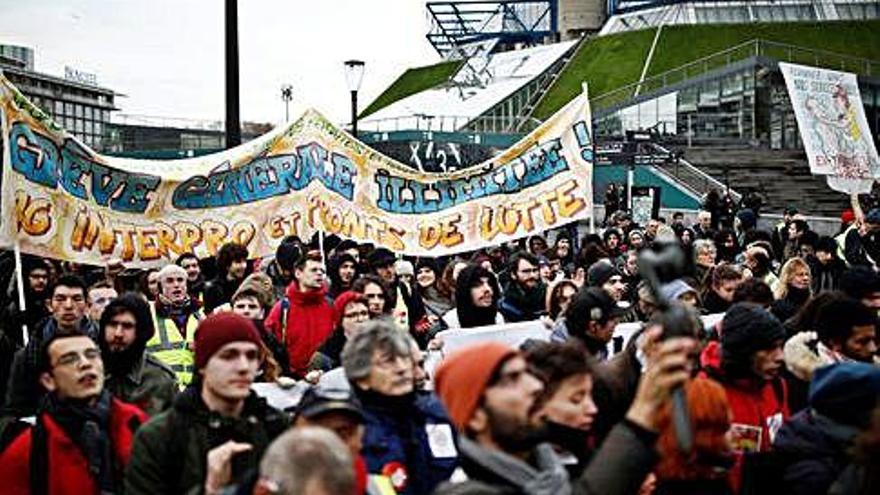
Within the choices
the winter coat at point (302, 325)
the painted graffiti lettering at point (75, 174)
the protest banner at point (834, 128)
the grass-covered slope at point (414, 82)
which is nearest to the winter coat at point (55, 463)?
the winter coat at point (302, 325)

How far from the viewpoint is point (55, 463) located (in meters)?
5.12

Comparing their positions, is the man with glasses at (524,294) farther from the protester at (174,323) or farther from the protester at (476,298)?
the protester at (174,323)

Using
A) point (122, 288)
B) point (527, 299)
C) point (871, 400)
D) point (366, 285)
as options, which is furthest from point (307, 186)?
point (871, 400)

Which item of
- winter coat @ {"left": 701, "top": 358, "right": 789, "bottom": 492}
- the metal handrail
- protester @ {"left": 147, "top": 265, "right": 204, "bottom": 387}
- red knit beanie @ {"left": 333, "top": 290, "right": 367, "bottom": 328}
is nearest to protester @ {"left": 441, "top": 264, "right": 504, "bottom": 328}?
red knit beanie @ {"left": 333, "top": 290, "right": 367, "bottom": 328}

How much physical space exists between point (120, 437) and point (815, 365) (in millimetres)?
3149

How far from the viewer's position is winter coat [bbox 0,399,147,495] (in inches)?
201

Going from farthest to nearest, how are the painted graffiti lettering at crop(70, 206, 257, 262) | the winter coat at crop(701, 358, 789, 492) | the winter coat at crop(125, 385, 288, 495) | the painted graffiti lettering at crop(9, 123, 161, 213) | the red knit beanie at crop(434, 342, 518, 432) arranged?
1. the painted graffiti lettering at crop(70, 206, 257, 262)
2. the painted graffiti lettering at crop(9, 123, 161, 213)
3. the winter coat at crop(701, 358, 789, 492)
4. the winter coat at crop(125, 385, 288, 495)
5. the red knit beanie at crop(434, 342, 518, 432)

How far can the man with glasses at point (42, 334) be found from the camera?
6062 mm

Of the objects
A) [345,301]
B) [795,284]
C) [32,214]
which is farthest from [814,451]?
[32,214]

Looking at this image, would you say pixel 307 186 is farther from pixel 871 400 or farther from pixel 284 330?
pixel 871 400

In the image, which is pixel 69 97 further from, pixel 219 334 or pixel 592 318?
pixel 219 334

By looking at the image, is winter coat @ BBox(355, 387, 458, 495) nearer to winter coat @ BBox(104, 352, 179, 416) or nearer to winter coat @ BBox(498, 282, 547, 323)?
winter coat @ BBox(104, 352, 179, 416)

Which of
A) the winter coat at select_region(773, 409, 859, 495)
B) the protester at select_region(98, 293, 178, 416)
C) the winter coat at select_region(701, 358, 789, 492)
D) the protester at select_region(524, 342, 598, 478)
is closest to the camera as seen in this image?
the protester at select_region(524, 342, 598, 478)

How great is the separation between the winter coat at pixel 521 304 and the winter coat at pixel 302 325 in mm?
1616
